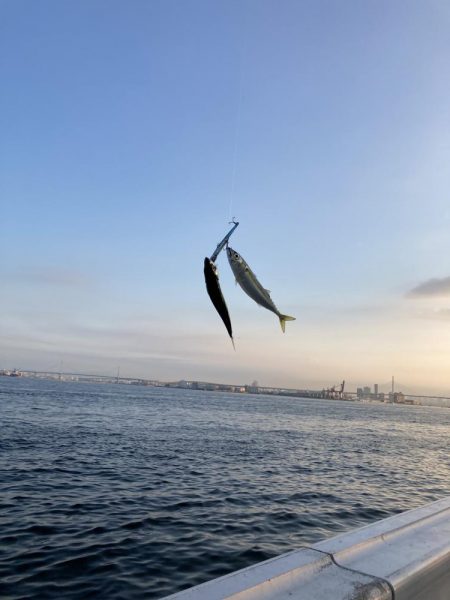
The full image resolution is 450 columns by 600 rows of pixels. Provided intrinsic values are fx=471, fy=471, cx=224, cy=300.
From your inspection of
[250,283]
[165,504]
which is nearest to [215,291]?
[250,283]

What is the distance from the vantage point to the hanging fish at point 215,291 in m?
3.17

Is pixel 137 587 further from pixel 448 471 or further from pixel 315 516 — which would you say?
pixel 448 471

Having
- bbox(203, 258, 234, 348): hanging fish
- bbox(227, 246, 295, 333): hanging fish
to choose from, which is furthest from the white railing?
bbox(227, 246, 295, 333): hanging fish

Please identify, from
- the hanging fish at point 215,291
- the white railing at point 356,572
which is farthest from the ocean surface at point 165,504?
the hanging fish at point 215,291

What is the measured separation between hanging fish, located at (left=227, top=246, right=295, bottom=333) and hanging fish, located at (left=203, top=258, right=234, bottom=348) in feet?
1.33

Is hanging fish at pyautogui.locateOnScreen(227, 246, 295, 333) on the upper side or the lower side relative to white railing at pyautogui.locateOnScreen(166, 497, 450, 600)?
upper

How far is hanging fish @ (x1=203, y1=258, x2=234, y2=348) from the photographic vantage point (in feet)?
10.4

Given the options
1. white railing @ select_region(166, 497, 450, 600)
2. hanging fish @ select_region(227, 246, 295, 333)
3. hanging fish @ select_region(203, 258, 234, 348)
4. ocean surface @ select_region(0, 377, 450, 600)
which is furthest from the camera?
ocean surface @ select_region(0, 377, 450, 600)

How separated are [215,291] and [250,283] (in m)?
0.65

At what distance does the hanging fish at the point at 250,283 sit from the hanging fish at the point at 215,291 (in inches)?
16.0

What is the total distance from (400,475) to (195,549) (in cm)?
1638

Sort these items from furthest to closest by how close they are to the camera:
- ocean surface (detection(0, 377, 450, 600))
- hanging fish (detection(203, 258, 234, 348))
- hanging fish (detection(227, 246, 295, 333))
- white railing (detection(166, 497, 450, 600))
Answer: ocean surface (detection(0, 377, 450, 600))
hanging fish (detection(227, 246, 295, 333))
hanging fish (detection(203, 258, 234, 348))
white railing (detection(166, 497, 450, 600))

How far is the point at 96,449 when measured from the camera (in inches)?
1032

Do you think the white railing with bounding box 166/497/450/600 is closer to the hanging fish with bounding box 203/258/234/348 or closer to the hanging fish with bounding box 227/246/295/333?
the hanging fish with bounding box 203/258/234/348
